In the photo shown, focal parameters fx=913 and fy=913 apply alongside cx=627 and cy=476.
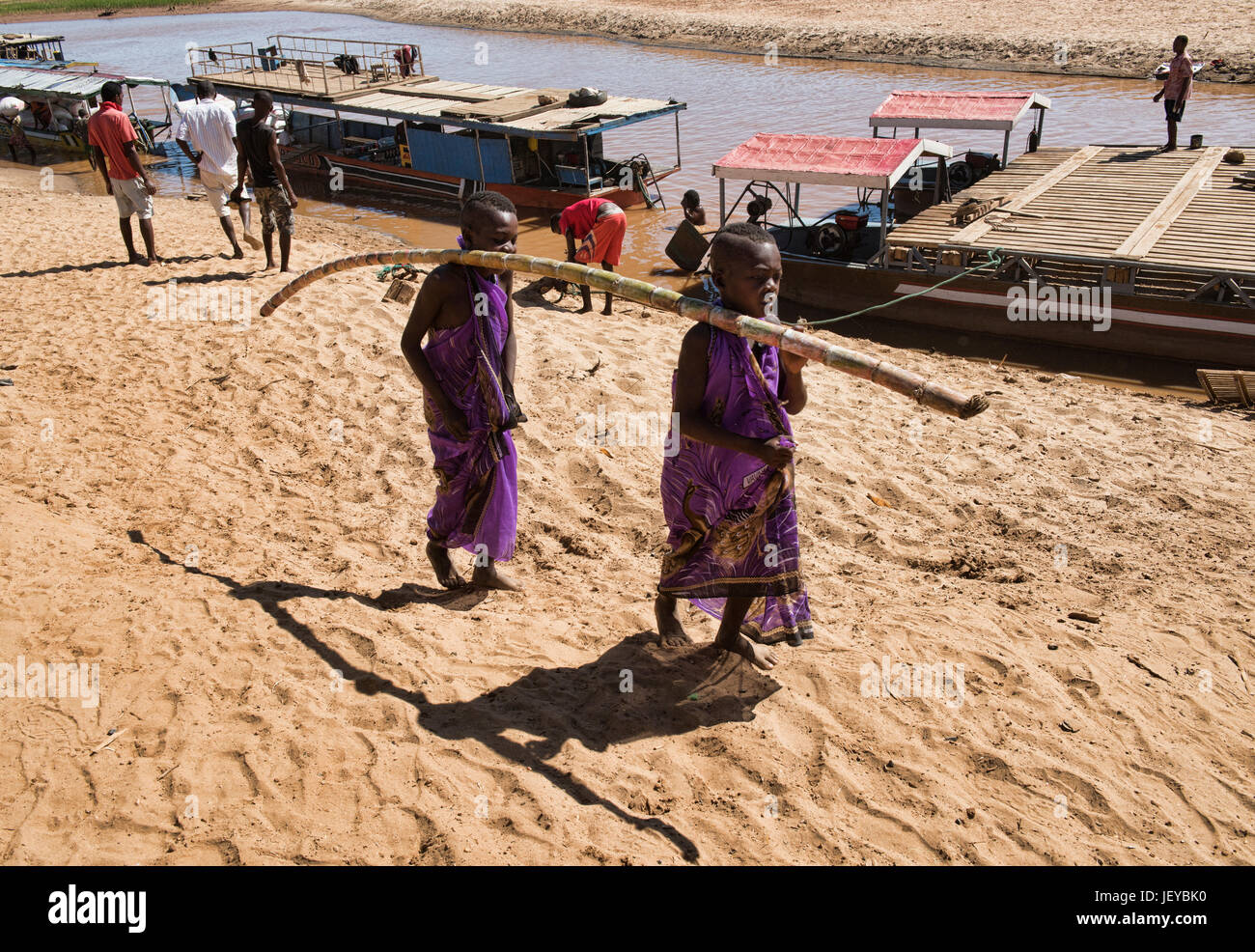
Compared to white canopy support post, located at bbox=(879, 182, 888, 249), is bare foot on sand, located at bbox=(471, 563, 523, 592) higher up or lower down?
lower down

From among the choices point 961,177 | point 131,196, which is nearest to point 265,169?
point 131,196

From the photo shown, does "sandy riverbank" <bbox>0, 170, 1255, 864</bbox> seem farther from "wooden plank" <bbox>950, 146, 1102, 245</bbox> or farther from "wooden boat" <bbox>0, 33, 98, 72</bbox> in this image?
"wooden boat" <bbox>0, 33, 98, 72</bbox>

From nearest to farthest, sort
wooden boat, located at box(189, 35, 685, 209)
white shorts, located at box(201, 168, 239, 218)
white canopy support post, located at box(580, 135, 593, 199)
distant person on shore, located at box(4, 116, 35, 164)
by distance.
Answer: white shorts, located at box(201, 168, 239, 218) → white canopy support post, located at box(580, 135, 593, 199) → wooden boat, located at box(189, 35, 685, 209) → distant person on shore, located at box(4, 116, 35, 164)

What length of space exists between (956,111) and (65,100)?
2137cm

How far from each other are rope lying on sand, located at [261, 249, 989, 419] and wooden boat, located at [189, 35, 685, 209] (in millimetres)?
12777

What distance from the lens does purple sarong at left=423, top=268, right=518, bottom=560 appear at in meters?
4.11

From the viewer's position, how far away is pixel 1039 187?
41.0 ft

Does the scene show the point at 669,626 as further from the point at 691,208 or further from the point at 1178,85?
the point at 1178,85

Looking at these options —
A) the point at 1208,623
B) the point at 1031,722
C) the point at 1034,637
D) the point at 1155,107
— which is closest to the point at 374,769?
the point at 1031,722

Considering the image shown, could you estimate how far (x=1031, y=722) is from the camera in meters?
3.53

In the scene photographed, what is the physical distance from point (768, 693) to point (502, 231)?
87.4 inches

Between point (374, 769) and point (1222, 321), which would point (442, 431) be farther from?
point (1222, 321)

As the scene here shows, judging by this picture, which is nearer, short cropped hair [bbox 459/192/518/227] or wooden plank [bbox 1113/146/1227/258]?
short cropped hair [bbox 459/192/518/227]

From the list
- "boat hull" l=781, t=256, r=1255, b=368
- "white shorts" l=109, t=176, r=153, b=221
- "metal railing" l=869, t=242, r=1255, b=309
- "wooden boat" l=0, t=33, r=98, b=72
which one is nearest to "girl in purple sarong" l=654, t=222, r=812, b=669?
"boat hull" l=781, t=256, r=1255, b=368
